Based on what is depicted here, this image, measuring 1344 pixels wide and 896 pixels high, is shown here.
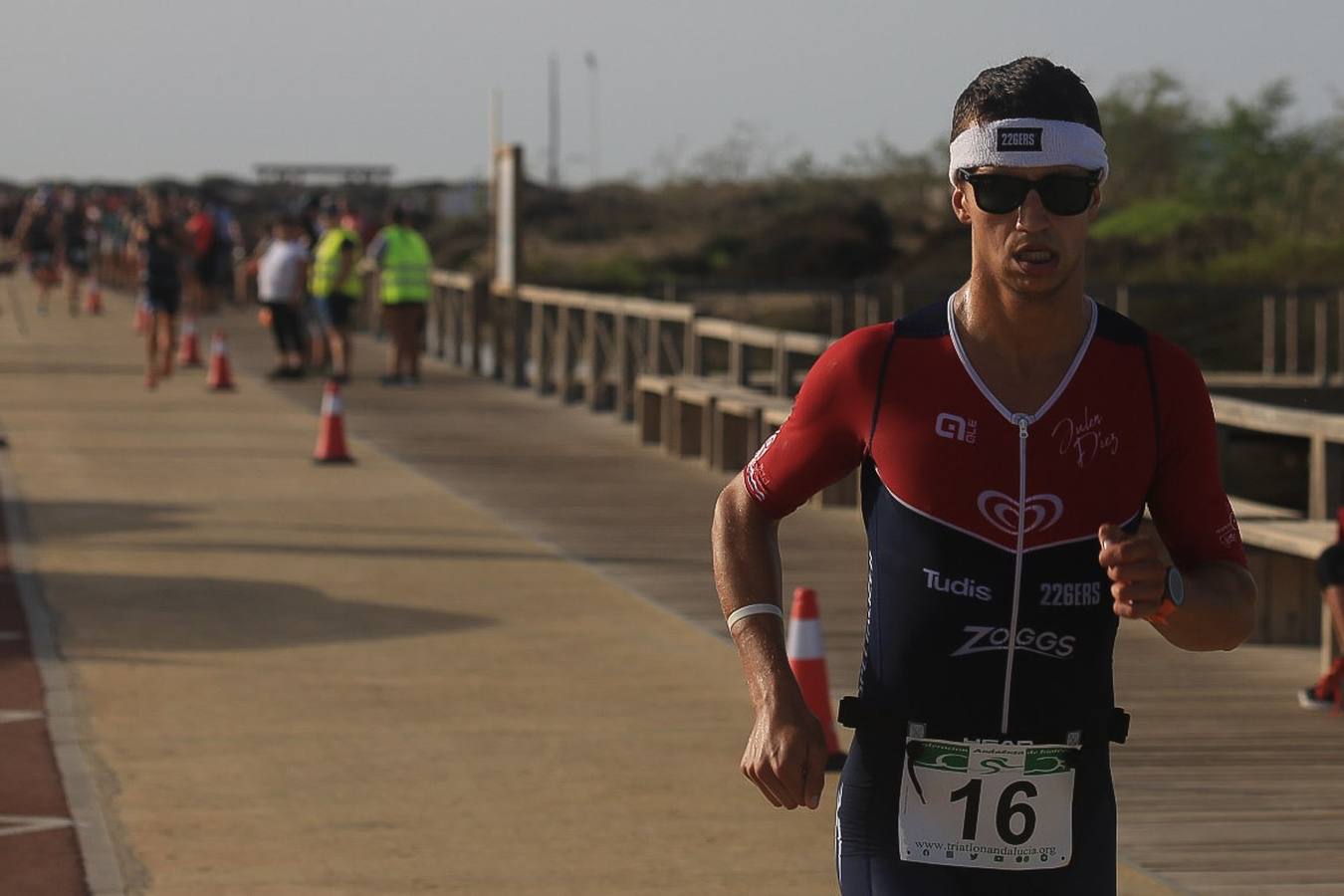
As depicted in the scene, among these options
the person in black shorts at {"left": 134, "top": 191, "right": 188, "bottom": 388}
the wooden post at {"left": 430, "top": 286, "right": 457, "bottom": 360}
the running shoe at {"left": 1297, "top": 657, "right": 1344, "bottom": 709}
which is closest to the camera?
the running shoe at {"left": 1297, "top": 657, "right": 1344, "bottom": 709}

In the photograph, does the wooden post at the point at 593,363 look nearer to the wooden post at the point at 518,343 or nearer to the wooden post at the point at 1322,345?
the wooden post at the point at 518,343

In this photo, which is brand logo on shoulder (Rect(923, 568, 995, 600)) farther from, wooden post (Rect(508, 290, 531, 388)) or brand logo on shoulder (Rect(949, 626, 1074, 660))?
wooden post (Rect(508, 290, 531, 388))

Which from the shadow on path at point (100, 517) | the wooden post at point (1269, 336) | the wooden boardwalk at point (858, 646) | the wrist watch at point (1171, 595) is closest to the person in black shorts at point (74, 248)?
the wooden boardwalk at point (858, 646)

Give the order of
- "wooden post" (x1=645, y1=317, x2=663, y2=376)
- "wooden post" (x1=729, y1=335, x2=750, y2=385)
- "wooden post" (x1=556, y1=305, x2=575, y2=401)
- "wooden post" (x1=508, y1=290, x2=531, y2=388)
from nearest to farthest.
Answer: "wooden post" (x1=729, y1=335, x2=750, y2=385), "wooden post" (x1=645, y1=317, x2=663, y2=376), "wooden post" (x1=556, y1=305, x2=575, y2=401), "wooden post" (x1=508, y1=290, x2=531, y2=388)

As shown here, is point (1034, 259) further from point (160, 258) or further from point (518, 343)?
point (518, 343)

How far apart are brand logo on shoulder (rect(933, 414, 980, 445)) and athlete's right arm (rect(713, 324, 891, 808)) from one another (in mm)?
117

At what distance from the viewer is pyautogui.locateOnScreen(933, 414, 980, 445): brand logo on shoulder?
3656 millimetres

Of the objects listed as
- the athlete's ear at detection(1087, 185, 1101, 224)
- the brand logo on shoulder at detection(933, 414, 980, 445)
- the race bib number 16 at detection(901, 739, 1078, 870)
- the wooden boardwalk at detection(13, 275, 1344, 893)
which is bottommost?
the wooden boardwalk at detection(13, 275, 1344, 893)

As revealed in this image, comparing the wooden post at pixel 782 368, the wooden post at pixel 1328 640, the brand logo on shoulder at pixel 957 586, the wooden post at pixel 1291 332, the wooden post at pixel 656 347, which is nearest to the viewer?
the brand logo on shoulder at pixel 957 586

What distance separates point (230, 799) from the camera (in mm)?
7559

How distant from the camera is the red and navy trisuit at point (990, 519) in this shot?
365 cm

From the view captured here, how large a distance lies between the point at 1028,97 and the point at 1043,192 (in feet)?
0.48

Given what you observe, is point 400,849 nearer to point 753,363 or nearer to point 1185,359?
point 1185,359

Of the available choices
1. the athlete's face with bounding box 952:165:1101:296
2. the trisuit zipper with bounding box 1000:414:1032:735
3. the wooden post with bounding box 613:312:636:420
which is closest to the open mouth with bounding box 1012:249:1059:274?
the athlete's face with bounding box 952:165:1101:296
